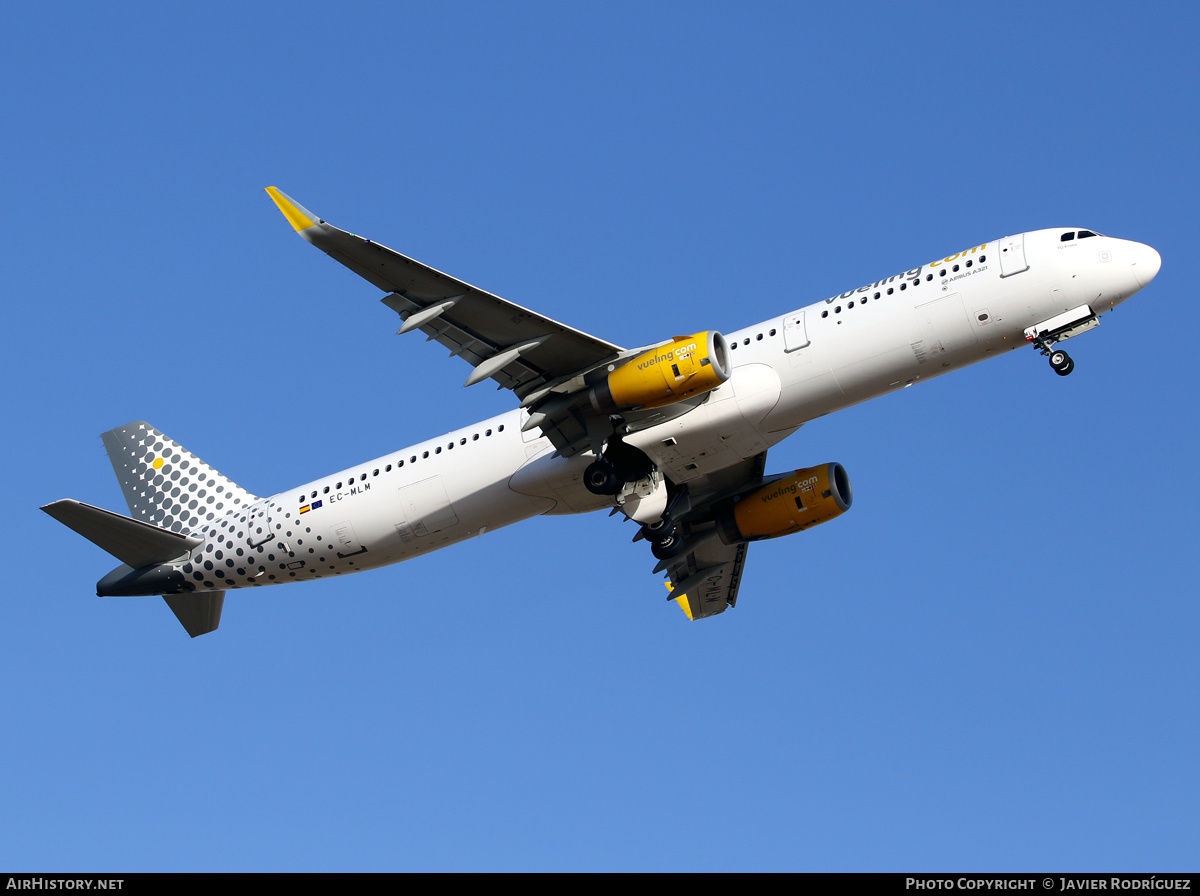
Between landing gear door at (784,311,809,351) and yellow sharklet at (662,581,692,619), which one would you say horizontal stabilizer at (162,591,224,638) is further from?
landing gear door at (784,311,809,351)

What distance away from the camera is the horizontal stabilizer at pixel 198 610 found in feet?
120

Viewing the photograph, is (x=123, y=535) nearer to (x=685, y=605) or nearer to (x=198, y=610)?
(x=198, y=610)

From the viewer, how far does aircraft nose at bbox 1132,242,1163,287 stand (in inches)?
1121

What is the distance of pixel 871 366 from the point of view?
96.1 feet

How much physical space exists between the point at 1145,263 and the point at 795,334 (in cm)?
849

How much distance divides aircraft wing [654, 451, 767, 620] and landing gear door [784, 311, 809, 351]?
275 inches

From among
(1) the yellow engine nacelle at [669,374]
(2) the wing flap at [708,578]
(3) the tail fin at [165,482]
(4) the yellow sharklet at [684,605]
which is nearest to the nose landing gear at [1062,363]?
(1) the yellow engine nacelle at [669,374]

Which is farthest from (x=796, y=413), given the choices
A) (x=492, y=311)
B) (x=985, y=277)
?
(x=492, y=311)

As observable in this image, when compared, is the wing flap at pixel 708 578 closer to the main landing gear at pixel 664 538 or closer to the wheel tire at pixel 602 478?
the main landing gear at pixel 664 538

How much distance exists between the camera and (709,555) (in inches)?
1505

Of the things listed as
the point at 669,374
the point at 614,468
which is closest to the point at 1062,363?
the point at 669,374
